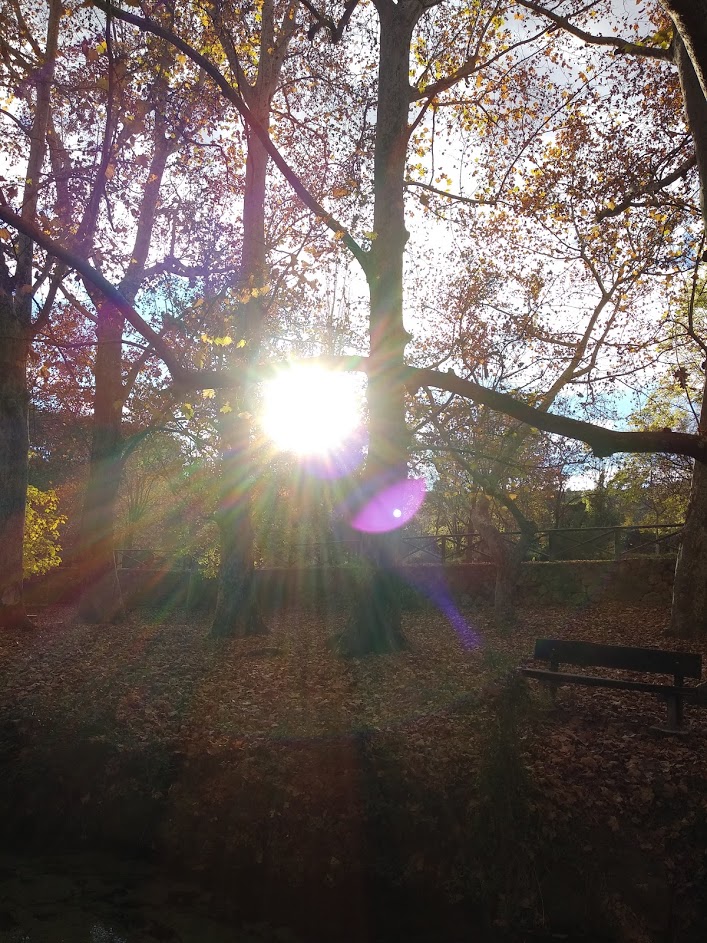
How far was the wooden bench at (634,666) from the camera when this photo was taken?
5.57 metres

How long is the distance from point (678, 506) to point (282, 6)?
83.7ft

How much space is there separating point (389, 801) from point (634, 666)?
2.71 metres

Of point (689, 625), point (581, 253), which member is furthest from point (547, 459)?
point (689, 625)

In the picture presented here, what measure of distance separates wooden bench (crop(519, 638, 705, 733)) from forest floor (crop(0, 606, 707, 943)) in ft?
0.93

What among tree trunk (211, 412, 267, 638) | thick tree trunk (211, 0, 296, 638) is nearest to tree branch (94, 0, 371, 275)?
thick tree trunk (211, 0, 296, 638)

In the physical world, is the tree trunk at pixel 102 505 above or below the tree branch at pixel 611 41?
below

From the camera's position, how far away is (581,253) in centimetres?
1282

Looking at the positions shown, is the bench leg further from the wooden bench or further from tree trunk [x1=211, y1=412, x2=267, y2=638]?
tree trunk [x1=211, y1=412, x2=267, y2=638]

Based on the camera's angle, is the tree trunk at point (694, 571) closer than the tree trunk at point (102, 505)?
Yes

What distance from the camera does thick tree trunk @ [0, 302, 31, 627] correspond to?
11.0m

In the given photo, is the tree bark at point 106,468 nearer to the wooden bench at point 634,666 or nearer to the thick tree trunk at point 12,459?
the thick tree trunk at point 12,459

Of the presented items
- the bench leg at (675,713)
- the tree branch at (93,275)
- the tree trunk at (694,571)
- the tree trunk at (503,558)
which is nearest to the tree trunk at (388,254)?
the tree trunk at (503,558)

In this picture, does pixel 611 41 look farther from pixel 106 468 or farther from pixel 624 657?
pixel 106 468

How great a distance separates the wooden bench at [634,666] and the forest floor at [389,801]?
28 centimetres
